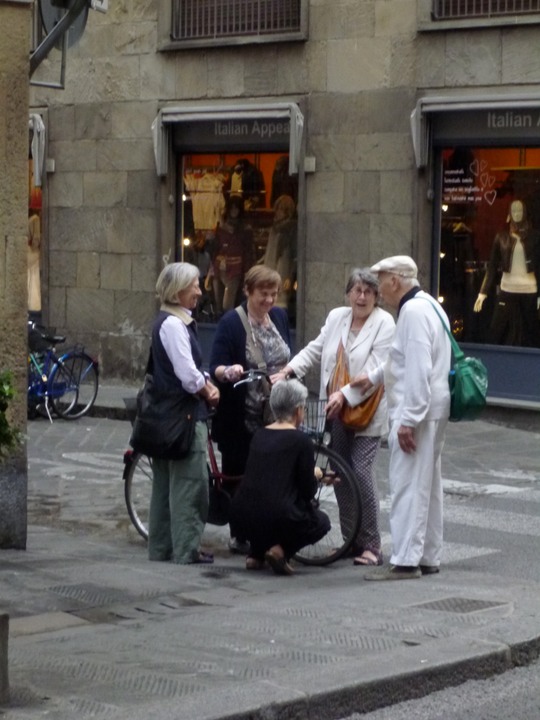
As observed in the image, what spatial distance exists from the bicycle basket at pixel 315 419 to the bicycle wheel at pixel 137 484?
3.64 feet

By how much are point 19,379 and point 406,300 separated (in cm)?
233

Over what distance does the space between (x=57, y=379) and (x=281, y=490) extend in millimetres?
8327

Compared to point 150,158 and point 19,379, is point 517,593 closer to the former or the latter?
point 19,379

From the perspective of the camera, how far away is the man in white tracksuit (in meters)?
7.80

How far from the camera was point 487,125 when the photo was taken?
15.4 m

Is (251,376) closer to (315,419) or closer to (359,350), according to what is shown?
(315,419)

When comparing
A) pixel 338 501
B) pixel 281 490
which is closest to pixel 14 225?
pixel 281 490

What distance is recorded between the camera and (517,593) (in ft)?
24.2

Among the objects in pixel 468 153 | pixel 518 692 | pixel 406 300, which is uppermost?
pixel 468 153

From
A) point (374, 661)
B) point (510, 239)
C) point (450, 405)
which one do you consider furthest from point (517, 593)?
point (510, 239)

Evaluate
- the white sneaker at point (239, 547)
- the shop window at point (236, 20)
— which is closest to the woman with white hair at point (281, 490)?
the white sneaker at point (239, 547)

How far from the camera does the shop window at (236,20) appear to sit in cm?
1688

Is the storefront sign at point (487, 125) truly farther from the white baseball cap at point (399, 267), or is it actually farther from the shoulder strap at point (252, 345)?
the white baseball cap at point (399, 267)

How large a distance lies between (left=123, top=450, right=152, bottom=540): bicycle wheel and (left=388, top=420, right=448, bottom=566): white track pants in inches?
71.9
